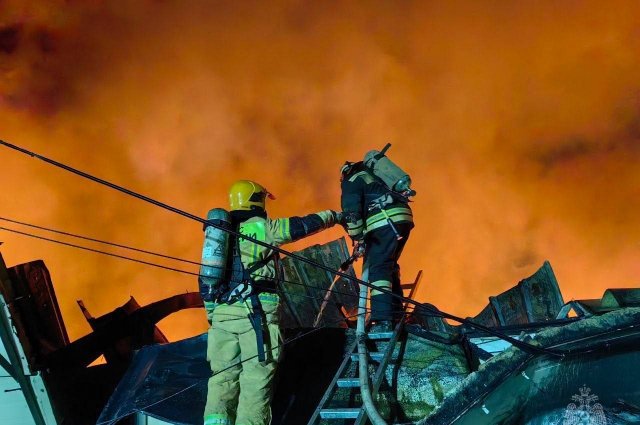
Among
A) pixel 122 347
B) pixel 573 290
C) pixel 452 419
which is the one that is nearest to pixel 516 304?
pixel 452 419

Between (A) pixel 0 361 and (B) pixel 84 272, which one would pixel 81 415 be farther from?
(B) pixel 84 272

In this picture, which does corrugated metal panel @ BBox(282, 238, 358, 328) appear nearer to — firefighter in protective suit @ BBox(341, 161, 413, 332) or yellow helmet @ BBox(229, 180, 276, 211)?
firefighter in protective suit @ BBox(341, 161, 413, 332)

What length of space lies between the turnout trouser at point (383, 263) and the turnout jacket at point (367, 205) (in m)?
0.08

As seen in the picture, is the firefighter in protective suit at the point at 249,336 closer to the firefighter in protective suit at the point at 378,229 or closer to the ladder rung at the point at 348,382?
the firefighter in protective suit at the point at 378,229

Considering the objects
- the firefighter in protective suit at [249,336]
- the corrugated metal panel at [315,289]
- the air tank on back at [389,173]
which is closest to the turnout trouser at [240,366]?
the firefighter in protective suit at [249,336]

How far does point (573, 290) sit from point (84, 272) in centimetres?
1347

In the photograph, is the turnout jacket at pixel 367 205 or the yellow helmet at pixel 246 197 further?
the turnout jacket at pixel 367 205

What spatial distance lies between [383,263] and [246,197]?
146cm

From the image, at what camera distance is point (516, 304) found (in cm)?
541

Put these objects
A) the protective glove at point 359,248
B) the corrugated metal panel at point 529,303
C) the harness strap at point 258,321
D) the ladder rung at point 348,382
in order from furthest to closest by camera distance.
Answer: the corrugated metal panel at point 529,303 < the protective glove at point 359,248 < the harness strap at point 258,321 < the ladder rung at point 348,382

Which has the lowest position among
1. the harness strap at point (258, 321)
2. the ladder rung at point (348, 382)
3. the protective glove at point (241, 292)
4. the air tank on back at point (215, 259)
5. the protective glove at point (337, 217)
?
the ladder rung at point (348, 382)

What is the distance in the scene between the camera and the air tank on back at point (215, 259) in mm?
3917

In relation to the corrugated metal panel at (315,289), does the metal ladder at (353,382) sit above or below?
below

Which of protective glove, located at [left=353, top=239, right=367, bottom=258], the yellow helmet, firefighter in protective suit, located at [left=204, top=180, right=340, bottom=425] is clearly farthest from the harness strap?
protective glove, located at [left=353, top=239, right=367, bottom=258]
